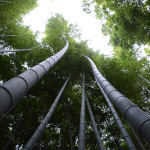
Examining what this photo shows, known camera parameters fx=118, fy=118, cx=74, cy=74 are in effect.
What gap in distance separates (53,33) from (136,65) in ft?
16.1

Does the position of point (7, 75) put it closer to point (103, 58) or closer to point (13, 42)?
point (13, 42)

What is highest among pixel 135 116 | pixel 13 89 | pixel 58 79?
pixel 58 79

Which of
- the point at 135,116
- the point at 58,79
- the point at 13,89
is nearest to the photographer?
the point at 13,89

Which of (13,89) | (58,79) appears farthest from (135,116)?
(58,79)

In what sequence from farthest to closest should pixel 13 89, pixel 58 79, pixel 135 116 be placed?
1. pixel 58 79
2. pixel 135 116
3. pixel 13 89

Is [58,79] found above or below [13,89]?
above

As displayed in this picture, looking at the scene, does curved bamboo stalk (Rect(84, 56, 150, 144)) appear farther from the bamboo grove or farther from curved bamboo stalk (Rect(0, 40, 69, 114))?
the bamboo grove

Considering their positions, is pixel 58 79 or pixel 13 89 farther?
pixel 58 79

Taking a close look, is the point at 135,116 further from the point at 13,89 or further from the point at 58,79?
the point at 58,79

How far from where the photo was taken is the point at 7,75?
5.95 meters

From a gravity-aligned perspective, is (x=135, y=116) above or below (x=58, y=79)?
below

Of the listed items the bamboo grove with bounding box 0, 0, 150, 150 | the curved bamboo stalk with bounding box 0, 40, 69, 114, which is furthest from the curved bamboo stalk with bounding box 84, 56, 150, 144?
the bamboo grove with bounding box 0, 0, 150, 150

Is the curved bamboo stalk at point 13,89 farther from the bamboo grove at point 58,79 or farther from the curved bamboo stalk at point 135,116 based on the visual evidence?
the bamboo grove at point 58,79

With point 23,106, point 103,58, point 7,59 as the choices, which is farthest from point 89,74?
point 7,59
